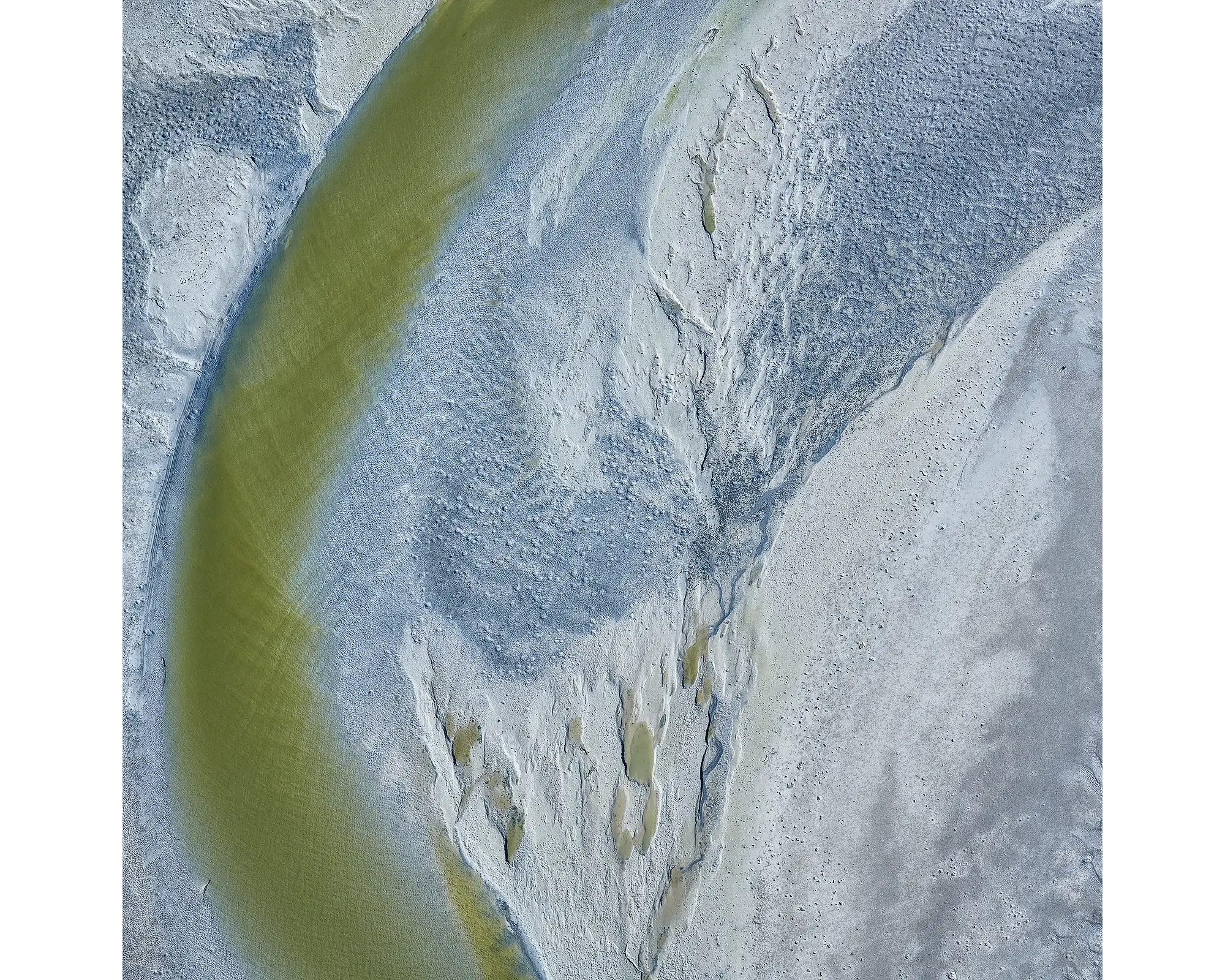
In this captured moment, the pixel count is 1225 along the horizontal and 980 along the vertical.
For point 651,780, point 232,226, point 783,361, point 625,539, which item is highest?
point 232,226

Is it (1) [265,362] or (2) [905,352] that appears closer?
(2) [905,352]

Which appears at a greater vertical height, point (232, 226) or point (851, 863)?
point (232, 226)

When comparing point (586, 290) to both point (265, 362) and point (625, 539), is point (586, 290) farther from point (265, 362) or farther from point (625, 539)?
point (265, 362)

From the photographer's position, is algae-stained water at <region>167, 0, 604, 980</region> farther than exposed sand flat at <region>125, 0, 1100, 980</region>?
Yes

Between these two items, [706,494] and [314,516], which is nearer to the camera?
[706,494]

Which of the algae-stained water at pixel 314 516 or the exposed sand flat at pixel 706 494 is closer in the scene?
the exposed sand flat at pixel 706 494

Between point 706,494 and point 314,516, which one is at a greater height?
point 314,516

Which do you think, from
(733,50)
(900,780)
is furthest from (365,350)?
(900,780)
